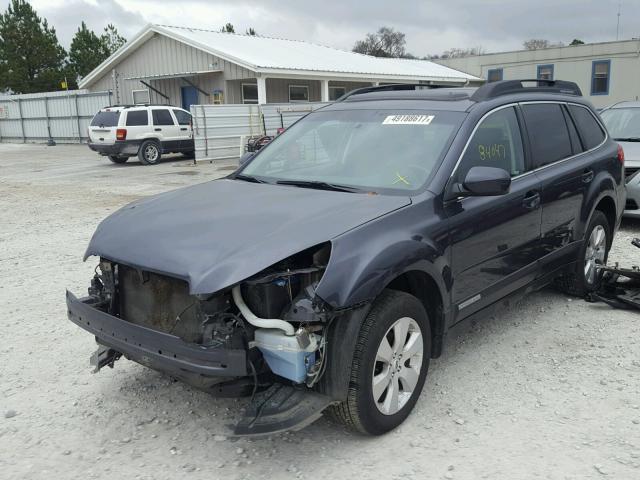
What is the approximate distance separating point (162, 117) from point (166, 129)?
42 centimetres

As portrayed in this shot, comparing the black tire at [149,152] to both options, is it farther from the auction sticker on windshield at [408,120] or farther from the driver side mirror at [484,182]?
the driver side mirror at [484,182]

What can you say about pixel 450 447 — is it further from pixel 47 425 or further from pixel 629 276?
pixel 629 276

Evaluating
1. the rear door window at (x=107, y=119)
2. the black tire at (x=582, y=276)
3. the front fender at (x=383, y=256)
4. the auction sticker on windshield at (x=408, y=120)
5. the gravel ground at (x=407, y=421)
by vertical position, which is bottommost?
the gravel ground at (x=407, y=421)

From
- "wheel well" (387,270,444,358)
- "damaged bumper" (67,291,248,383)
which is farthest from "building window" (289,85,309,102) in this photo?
"damaged bumper" (67,291,248,383)

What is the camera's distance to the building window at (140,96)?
88.1 feet

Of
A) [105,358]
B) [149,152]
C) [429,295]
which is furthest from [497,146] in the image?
[149,152]

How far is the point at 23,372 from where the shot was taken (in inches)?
162

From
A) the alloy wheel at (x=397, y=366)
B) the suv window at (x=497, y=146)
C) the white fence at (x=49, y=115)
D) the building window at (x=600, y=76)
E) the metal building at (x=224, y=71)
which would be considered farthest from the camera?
the building window at (x=600, y=76)

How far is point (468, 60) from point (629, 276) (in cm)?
3169

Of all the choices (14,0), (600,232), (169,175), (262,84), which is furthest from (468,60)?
(600,232)

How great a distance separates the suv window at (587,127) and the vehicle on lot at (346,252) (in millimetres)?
398

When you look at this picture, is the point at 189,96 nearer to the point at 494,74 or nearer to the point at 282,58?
the point at 282,58

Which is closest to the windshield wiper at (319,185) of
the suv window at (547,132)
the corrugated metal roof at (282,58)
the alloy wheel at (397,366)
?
the alloy wheel at (397,366)

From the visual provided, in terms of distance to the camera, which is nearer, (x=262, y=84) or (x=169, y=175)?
(x=169, y=175)
